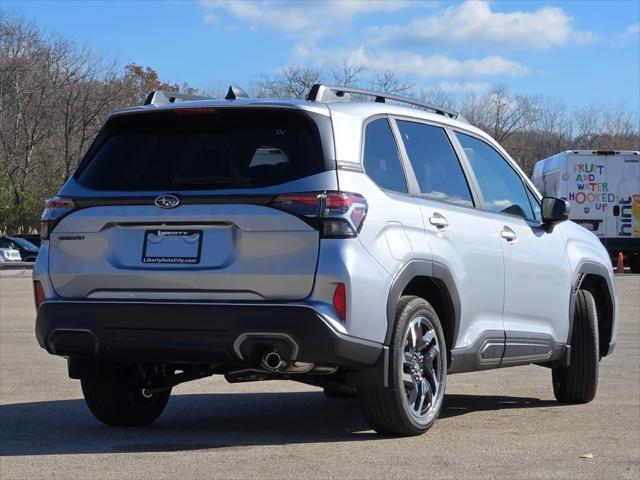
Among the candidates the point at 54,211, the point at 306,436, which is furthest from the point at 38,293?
the point at 306,436

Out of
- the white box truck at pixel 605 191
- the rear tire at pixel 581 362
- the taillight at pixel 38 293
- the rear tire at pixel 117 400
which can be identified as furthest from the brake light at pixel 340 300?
the white box truck at pixel 605 191

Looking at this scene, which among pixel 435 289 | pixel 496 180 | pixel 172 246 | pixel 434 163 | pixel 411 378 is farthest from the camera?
pixel 496 180

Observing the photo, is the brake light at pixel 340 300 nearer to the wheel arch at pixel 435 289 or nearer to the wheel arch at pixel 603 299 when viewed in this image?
the wheel arch at pixel 435 289

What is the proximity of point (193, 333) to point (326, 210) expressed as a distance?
3.19 ft

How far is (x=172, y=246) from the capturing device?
21.7 ft

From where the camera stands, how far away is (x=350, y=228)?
6.39 metres

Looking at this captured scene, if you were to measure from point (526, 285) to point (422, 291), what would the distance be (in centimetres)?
125

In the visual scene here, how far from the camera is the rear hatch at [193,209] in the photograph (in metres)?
6.39

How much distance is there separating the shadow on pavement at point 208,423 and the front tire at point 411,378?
0.29 m

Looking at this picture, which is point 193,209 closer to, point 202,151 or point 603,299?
point 202,151

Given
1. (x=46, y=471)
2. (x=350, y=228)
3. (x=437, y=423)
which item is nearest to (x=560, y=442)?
(x=437, y=423)

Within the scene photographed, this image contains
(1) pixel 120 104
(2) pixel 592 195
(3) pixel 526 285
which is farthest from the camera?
(1) pixel 120 104

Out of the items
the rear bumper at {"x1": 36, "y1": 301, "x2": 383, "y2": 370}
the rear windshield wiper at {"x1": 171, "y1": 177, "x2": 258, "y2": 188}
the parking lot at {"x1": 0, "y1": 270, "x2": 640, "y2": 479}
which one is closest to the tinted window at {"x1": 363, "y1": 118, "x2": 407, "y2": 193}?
the rear windshield wiper at {"x1": 171, "y1": 177, "x2": 258, "y2": 188}

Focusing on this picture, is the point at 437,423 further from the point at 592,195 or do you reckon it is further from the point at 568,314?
the point at 592,195
